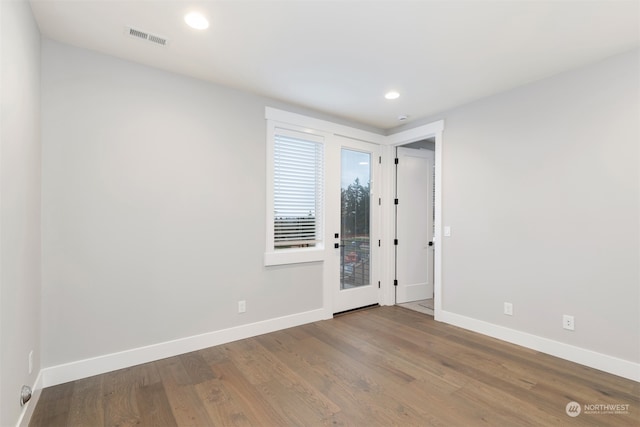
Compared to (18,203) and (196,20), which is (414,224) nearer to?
(196,20)

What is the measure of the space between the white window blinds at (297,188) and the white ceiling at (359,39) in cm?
Result: 71

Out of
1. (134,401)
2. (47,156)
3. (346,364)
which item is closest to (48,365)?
(134,401)

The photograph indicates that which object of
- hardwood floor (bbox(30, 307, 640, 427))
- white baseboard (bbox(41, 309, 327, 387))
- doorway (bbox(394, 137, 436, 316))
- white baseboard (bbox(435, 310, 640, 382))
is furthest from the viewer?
doorway (bbox(394, 137, 436, 316))

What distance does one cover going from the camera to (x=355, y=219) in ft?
14.4

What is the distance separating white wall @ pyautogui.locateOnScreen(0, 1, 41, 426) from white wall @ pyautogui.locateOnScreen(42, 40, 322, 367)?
172 mm

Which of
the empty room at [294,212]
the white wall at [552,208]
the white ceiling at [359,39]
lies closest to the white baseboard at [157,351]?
the empty room at [294,212]

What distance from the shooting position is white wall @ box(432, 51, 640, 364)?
8.38ft

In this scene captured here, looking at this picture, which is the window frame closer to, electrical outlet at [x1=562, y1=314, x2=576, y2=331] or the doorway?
the doorway

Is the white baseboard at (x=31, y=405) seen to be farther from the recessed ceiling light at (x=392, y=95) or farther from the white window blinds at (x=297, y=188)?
the recessed ceiling light at (x=392, y=95)

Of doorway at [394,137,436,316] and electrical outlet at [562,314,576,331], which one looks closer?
electrical outlet at [562,314,576,331]

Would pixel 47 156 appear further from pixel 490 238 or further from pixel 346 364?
pixel 490 238

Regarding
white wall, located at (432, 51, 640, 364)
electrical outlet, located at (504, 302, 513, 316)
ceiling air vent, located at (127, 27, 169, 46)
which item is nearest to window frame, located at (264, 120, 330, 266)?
ceiling air vent, located at (127, 27, 169, 46)

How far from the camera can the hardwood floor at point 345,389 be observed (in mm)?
2002

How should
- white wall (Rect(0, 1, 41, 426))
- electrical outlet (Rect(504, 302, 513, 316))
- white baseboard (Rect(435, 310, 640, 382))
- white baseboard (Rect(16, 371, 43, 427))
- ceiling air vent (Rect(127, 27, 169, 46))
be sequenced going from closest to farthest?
1. white wall (Rect(0, 1, 41, 426))
2. white baseboard (Rect(16, 371, 43, 427))
3. ceiling air vent (Rect(127, 27, 169, 46))
4. white baseboard (Rect(435, 310, 640, 382))
5. electrical outlet (Rect(504, 302, 513, 316))
